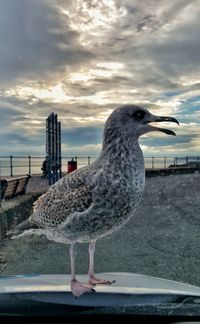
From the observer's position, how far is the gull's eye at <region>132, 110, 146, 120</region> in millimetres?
2824

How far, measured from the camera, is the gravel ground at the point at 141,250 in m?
7.59

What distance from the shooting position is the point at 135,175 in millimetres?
2754

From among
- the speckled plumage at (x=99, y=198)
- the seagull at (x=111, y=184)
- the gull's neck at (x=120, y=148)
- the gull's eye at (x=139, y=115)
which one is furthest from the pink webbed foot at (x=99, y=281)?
the gull's eye at (x=139, y=115)

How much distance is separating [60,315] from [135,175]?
1.01m

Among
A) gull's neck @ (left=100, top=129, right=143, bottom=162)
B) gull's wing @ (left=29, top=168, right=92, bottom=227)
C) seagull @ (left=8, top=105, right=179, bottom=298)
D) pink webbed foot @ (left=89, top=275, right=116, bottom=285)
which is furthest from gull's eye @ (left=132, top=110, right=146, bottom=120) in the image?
pink webbed foot @ (left=89, top=275, right=116, bottom=285)

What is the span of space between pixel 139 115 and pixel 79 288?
1.19m

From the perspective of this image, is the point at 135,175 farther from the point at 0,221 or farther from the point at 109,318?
the point at 0,221

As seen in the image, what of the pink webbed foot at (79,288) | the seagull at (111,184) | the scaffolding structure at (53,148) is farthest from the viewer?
the scaffolding structure at (53,148)

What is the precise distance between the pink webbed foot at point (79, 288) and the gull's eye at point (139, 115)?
1.15 m

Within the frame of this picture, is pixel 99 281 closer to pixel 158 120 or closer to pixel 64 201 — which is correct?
pixel 64 201

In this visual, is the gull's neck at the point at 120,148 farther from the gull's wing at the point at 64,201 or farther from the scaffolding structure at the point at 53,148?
the scaffolding structure at the point at 53,148

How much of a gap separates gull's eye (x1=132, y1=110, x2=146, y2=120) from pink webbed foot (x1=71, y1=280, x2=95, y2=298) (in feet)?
3.76

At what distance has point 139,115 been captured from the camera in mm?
2828

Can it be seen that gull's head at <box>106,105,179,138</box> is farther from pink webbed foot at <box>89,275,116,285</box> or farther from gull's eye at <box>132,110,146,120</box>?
pink webbed foot at <box>89,275,116,285</box>
